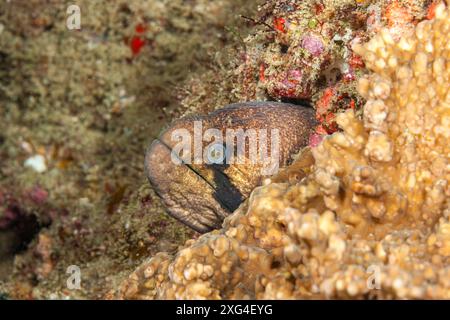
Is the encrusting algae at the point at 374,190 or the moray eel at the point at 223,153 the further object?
the moray eel at the point at 223,153

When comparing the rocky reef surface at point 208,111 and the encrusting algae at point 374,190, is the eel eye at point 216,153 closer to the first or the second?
the rocky reef surface at point 208,111

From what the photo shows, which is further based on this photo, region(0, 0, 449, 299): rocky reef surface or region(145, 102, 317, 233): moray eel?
region(145, 102, 317, 233): moray eel

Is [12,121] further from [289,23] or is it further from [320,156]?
[320,156]

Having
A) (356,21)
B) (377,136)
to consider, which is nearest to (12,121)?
(356,21)

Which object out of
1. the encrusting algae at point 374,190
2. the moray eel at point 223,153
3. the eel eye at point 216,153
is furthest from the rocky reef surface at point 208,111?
the eel eye at point 216,153

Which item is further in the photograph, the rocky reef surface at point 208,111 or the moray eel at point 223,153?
the moray eel at point 223,153

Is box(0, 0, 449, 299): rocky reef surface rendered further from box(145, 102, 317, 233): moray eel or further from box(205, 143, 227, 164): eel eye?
box(205, 143, 227, 164): eel eye

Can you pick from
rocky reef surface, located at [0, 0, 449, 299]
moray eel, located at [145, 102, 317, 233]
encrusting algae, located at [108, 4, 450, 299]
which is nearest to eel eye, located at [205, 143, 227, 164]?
moray eel, located at [145, 102, 317, 233]
